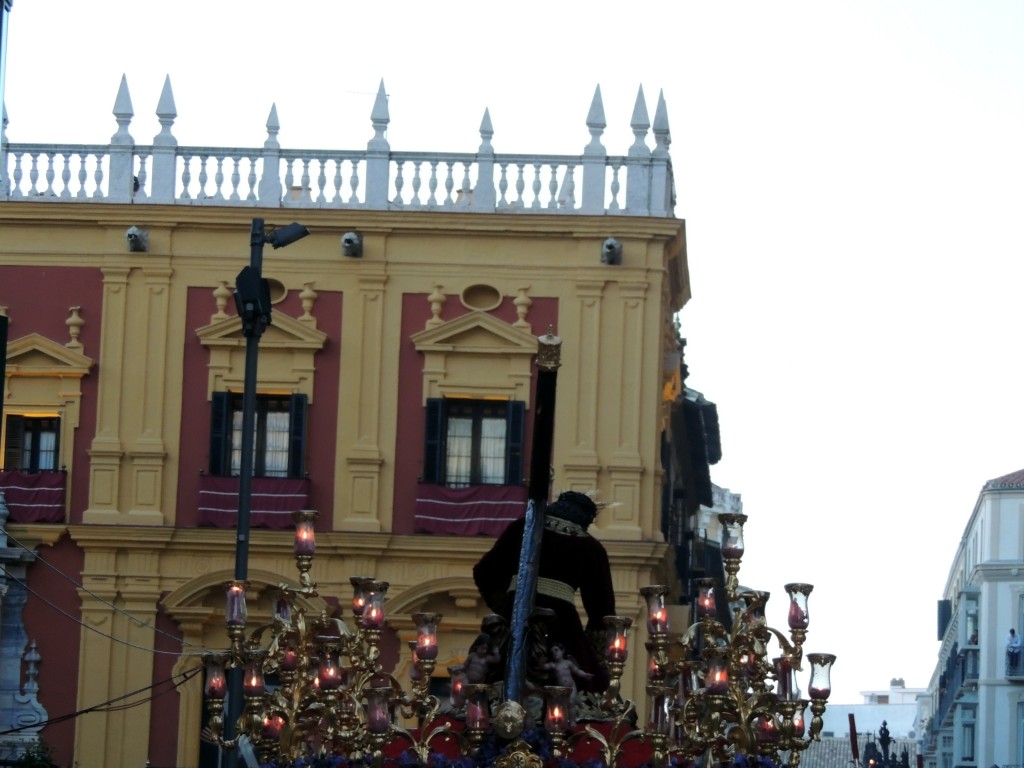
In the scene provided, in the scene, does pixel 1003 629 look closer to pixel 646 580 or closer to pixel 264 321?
pixel 646 580

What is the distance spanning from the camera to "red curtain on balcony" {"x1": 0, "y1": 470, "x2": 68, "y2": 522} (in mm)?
34562

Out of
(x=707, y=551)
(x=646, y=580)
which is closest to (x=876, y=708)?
(x=707, y=551)

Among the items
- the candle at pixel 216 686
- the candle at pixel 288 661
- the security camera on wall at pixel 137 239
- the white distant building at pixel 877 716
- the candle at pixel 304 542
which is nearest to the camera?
the candle at pixel 216 686

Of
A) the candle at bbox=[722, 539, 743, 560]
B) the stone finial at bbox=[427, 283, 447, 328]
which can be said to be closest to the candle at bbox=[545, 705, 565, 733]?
the candle at bbox=[722, 539, 743, 560]

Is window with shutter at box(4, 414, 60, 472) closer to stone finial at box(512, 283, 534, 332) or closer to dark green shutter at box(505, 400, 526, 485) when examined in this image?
dark green shutter at box(505, 400, 526, 485)

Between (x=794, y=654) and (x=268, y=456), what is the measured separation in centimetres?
1662

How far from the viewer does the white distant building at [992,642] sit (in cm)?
6122

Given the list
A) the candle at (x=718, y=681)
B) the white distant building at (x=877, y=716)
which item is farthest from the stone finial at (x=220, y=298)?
the white distant building at (x=877, y=716)

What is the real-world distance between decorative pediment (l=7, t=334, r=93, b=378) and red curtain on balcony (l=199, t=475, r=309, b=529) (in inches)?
91.3

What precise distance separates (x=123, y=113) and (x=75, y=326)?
10.0ft

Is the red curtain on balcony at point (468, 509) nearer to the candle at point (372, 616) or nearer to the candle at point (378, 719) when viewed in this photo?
the candle at point (372, 616)

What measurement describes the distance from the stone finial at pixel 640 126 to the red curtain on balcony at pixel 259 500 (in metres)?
6.31

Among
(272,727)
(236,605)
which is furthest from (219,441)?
(272,727)

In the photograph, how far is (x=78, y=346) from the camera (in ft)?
114
